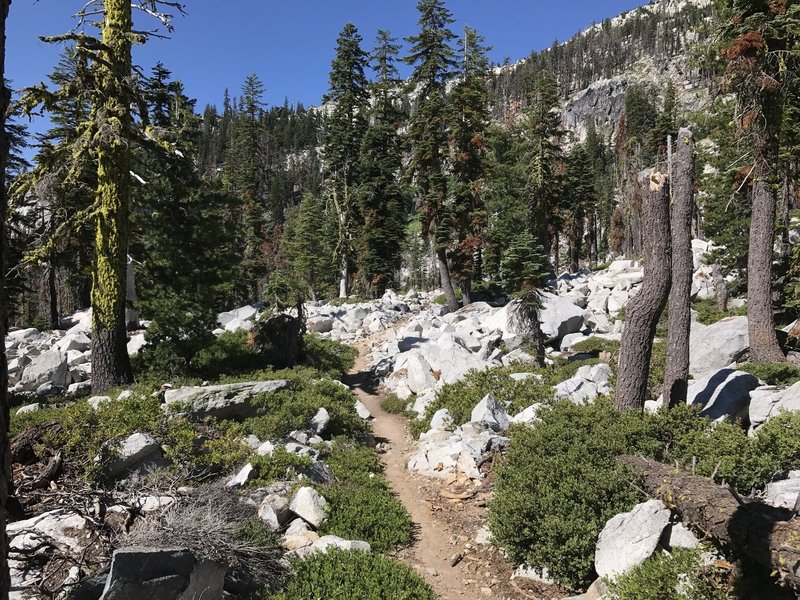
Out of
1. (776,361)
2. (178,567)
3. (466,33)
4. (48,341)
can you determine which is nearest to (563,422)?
(178,567)

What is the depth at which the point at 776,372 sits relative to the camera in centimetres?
1135

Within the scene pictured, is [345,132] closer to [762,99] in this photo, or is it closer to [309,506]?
[762,99]

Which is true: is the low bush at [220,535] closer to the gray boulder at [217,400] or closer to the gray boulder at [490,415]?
Result: the gray boulder at [217,400]

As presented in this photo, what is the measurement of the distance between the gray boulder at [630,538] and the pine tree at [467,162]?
848 inches

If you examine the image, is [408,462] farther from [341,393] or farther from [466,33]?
[466,33]

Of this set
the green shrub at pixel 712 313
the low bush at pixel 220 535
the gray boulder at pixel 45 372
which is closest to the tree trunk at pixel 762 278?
the green shrub at pixel 712 313

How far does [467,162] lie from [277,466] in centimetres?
2278

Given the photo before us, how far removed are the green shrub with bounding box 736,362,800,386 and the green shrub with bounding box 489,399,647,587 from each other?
17.0 feet

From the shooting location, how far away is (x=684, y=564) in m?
5.06

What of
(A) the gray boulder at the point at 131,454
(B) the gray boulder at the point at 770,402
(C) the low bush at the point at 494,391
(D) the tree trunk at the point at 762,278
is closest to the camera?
(A) the gray boulder at the point at 131,454

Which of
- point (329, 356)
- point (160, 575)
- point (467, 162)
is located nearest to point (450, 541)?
point (160, 575)

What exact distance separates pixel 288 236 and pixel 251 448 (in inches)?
2126

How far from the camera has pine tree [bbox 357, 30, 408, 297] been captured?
38219 millimetres

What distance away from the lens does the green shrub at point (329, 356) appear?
17.4m
